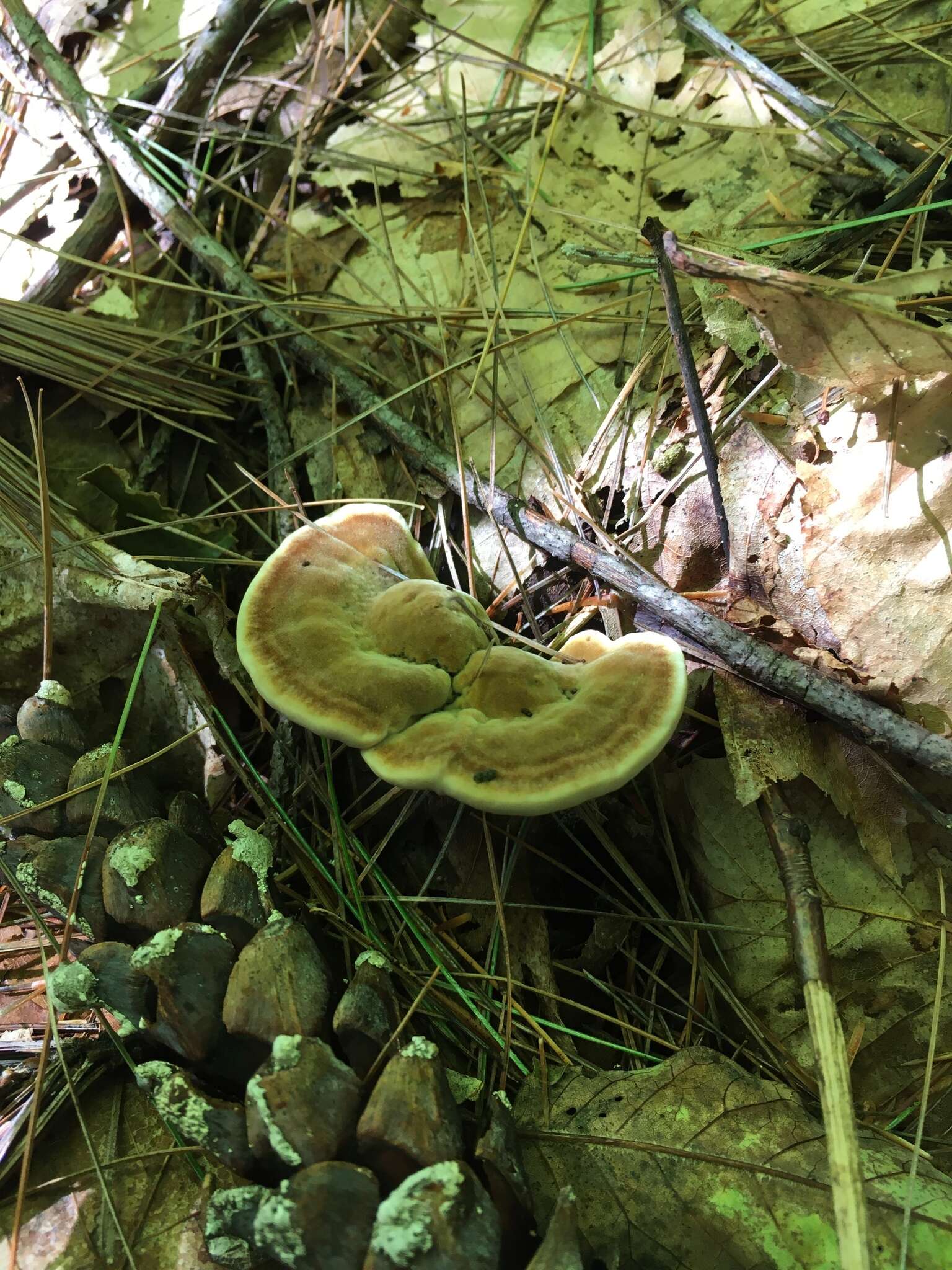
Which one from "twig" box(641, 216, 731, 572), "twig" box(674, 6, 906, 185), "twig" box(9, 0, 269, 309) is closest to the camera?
"twig" box(641, 216, 731, 572)

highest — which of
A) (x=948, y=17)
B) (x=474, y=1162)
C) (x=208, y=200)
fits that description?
(x=208, y=200)

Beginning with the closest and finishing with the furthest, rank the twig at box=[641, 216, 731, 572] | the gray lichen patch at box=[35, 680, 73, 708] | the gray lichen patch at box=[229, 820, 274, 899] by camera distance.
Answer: the twig at box=[641, 216, 731, 572], the gray lichen patch at box=[229, 820, 274, 899], the gray lichen patch at box=[35, 680, 73, 708]

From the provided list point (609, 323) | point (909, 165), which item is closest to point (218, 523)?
point (609, 323)

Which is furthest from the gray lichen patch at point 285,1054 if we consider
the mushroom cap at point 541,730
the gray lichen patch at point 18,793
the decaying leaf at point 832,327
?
the decaying leaf at point 832,327

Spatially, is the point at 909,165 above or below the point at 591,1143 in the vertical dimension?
above

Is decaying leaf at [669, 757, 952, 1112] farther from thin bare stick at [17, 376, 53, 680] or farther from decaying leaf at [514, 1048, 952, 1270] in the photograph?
thin bare stick at [17, 376, 53, 680]

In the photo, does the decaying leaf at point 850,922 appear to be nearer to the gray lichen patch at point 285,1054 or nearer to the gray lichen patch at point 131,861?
the gray lichen patch at point 285,1054

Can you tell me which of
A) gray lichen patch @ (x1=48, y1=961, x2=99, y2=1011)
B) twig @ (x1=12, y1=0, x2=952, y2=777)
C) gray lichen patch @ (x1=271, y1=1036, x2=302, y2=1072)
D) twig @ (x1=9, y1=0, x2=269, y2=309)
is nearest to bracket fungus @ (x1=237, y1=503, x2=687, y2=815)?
twig @ (x1=12, y1=0, x2=952, y2=777)

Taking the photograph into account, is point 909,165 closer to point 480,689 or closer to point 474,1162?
point 480,689
